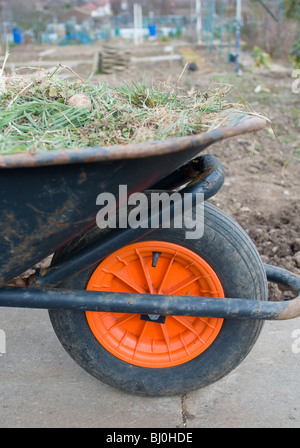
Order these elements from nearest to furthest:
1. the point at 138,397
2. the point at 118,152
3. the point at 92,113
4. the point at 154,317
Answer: the point at 118,152 → the point at 92,113 → the point at 154,317 → the point at 138,397

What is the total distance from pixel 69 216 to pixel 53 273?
0.30m

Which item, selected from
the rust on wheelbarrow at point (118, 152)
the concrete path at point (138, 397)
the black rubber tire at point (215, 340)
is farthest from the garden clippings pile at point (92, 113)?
the concrete path at point (138, 397)

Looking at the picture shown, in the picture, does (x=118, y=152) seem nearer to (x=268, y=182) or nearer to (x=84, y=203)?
(x=84, y=203)

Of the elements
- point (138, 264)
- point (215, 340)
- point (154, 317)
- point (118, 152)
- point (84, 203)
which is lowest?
point (215, 340)

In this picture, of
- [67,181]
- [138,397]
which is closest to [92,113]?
[67,181]

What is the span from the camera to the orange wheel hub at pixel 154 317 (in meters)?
2.00

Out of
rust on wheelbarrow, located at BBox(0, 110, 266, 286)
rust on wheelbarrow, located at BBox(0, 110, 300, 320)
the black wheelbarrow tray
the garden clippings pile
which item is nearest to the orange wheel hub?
the black wheelbarrow tray

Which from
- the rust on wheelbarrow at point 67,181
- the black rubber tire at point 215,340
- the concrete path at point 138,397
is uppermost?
the rust on wheelbarrow at point 67,181

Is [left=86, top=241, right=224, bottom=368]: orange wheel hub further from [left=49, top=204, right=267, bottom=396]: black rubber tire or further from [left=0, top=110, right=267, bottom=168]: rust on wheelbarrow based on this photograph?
[left=0, top=110, right=267, bottom=168]: rust on wheelbarrow

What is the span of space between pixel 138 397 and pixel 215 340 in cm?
43

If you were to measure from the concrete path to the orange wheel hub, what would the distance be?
8.1 inches

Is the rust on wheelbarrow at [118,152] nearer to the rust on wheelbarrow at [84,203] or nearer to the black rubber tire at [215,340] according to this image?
the rust on wheelbarrow at [84,203]

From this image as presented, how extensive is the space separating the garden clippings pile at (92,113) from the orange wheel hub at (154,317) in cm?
46

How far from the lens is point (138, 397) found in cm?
214
